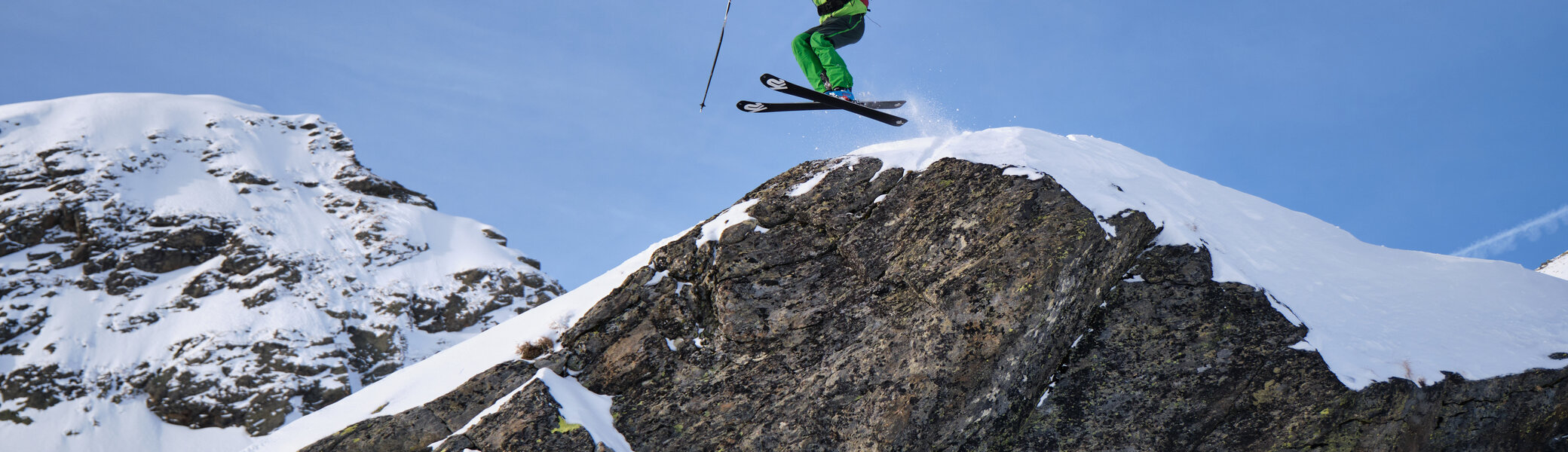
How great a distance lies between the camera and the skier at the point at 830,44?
1248cm

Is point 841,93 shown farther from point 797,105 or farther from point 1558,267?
point 1558,267

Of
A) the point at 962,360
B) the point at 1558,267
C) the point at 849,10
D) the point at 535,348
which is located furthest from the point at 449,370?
the point at 1558,267

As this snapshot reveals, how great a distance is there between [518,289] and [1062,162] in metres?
62.9

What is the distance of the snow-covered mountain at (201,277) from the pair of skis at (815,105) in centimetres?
5248

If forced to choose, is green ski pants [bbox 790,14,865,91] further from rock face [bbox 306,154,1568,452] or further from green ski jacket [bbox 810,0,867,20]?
rock face [bbox 306,154,1568,452]

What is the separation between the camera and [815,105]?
42.4ft

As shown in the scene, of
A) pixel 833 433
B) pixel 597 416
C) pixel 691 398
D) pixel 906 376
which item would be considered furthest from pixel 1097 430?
pixel 597 416

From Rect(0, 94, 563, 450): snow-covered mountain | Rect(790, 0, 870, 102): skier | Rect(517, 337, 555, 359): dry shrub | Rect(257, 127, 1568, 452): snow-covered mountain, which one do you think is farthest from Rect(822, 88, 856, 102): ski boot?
Rect(0, 94, 563, 450): snow-covered mountain

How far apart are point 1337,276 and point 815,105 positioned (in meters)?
7.87

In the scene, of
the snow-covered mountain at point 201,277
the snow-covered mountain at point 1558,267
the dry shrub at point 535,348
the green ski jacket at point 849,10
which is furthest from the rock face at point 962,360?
the snow-covered mountain at point 201,277

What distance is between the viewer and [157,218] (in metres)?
62.6

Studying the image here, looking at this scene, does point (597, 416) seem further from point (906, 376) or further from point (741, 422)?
point (906, 376)

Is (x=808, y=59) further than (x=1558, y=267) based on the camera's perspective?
No

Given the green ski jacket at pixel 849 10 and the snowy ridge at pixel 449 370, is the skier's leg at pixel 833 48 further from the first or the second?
the snowy ridge at pixel 449 370
